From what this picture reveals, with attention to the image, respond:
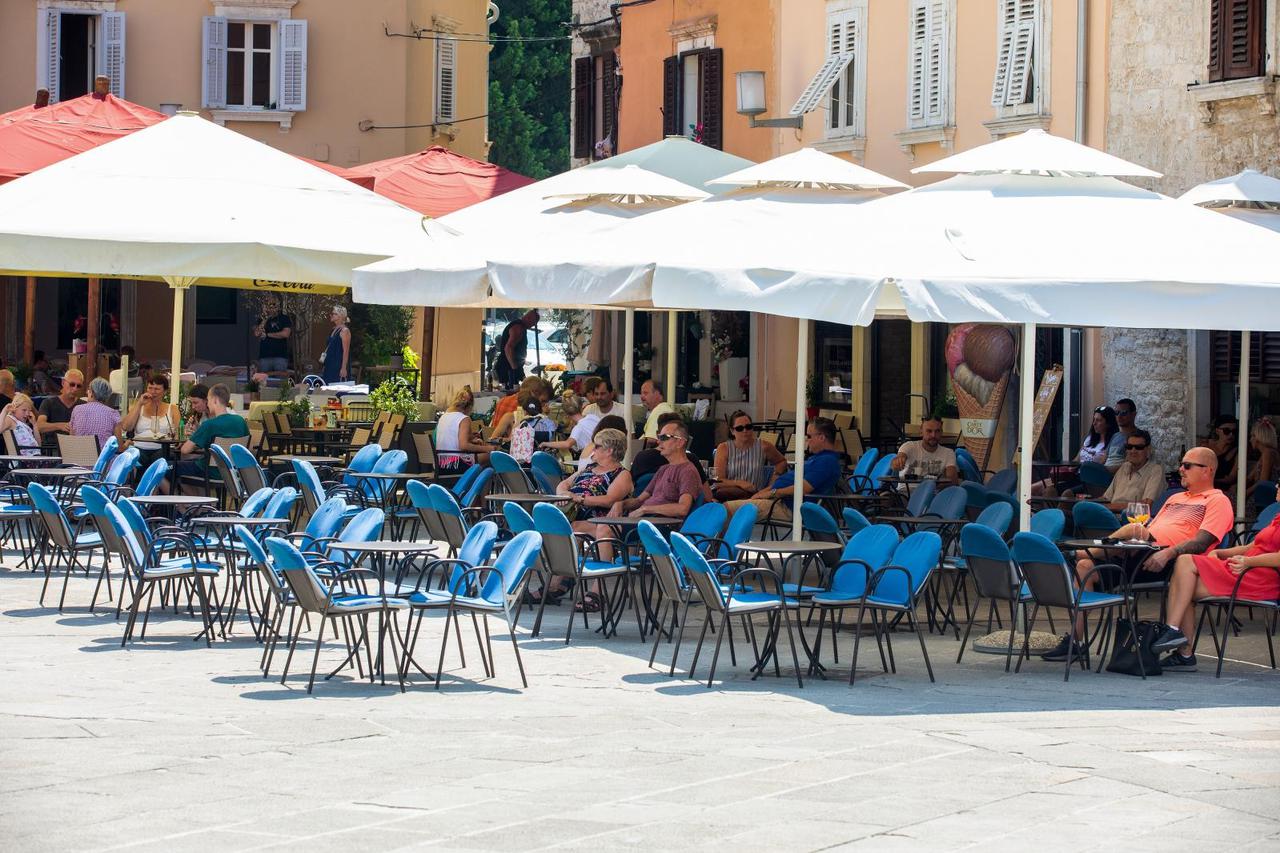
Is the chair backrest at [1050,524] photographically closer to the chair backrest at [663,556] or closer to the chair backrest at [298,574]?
the chair backrest at [663,556]

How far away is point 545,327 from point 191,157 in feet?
167

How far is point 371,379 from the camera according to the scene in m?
29.3

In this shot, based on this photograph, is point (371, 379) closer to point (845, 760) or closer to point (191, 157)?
point (191, 157)

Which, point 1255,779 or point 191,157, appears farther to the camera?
point 191,157

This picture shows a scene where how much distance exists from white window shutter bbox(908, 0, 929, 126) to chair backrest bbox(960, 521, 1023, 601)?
12127mm

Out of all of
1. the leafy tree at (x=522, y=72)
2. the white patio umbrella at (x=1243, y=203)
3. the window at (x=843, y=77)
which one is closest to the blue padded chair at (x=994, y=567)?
the white patio umbrella at (x=1243, y=203)

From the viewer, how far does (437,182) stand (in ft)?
74.5

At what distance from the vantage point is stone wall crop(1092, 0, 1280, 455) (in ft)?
60.0

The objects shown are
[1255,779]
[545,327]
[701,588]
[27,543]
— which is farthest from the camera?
[545,327]

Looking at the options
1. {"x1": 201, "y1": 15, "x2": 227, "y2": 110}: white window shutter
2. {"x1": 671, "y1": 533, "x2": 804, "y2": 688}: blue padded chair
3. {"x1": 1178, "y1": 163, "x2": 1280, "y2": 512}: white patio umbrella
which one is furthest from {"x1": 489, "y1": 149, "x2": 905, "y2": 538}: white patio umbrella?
{"x1": 201, "y1": 15, "x2": 227, "y2": 110}: white window shutter

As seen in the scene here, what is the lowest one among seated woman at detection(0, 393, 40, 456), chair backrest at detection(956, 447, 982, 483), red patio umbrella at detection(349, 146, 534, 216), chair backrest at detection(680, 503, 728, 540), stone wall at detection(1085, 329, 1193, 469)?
chair backrest at detection(680, 503, 728, 540)

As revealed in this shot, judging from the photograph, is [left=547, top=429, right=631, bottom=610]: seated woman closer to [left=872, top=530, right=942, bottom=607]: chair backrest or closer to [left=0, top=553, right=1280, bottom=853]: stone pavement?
[left=0, top=553, right=1280, bottom=853]: stone pavement

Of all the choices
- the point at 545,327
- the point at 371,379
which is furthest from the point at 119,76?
the point at 545,327

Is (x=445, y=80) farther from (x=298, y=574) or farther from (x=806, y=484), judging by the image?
(x=298, y=574)
